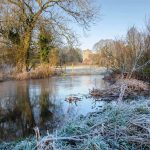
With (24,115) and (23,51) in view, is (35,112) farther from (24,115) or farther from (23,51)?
(23,51)

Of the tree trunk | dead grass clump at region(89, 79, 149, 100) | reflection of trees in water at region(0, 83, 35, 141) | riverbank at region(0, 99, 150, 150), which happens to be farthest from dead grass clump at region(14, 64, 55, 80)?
riverbank at region(0, 99, 150, 150)

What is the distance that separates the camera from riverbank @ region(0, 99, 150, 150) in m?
3.34

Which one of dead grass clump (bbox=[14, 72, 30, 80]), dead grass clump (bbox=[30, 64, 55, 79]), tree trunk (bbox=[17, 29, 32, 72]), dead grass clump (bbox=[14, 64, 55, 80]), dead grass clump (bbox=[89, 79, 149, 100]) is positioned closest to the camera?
dead grass clump (bbox=[89, 79, 149, 100])

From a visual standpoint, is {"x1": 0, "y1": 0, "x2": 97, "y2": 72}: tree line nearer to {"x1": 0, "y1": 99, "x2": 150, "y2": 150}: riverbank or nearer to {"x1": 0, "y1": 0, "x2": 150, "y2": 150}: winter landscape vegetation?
{"x1": 0, "y1": 0, "x2": 150, "y2": 150}: winter landscape vegetation

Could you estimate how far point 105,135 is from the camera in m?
3.58

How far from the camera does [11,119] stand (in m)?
6.13

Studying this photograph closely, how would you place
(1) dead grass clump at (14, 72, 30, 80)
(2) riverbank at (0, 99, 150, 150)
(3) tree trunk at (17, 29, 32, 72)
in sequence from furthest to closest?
1. (3) tree trunk at (17, 29, 32, 72)
2. (1) dead grass clump at (14, 72, 30, 80)
3. (2) riverbank at (0, 99, 150, 150)

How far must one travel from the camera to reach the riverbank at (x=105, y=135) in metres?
3.34

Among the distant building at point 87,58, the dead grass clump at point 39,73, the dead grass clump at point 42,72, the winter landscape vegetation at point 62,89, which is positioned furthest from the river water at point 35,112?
the distant building at point 87,58

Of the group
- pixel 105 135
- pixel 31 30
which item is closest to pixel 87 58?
pixel 31 30

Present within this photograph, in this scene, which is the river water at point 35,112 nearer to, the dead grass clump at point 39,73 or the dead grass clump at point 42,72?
the dead grass clump at point 39,73

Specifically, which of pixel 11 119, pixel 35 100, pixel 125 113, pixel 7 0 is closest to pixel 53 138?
pixel 125 113

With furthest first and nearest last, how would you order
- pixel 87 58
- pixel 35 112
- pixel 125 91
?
pixel 87 58 < pixel 125 91 < pixel 35 112

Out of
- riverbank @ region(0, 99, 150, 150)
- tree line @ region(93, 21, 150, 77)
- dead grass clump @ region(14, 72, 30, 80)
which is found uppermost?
tree line @ region(93, 21, 150, 77)
